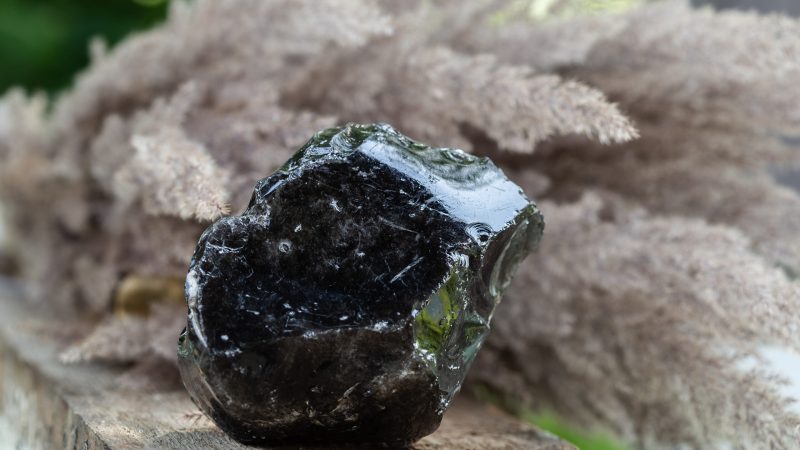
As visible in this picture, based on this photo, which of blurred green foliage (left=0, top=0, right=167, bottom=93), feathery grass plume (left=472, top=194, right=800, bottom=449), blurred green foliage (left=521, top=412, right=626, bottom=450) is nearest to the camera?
feathery grass plume (left=472, top=194, right=800, bottom=449)

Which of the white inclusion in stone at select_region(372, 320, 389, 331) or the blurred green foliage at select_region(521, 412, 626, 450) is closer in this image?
the white inclusion in stone at select_region(372, 320, 389, 331)

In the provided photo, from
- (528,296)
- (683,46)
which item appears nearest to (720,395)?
(528,296)

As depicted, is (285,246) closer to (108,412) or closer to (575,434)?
(108,412)

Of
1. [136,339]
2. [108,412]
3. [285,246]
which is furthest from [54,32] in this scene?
[285,246]

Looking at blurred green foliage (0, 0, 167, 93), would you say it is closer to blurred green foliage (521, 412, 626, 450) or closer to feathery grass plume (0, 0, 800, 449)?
feathery grass plume (0, 0, 800, 449)

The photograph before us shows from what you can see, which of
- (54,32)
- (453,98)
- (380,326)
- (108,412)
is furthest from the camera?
(54,32)

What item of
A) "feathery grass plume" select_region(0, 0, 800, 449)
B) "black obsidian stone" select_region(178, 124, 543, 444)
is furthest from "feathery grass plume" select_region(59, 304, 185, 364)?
"black obsidian stone" select_region(178, 124, 543, 444)

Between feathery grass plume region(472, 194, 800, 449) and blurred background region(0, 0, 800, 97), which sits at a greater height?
blurred background region(0, 0, 800, 97)

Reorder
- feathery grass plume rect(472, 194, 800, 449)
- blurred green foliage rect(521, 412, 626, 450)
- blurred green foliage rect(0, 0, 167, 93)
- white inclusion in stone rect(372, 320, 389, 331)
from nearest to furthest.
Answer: white inclusion in stone rect(372, 320, 389, 331)
feathery grass plume rect(472, 194, 800, 449)
blurred green foliage rect(521, 412, 626, 450)
blurred green foliage rect(0, 0, 167, 93)
